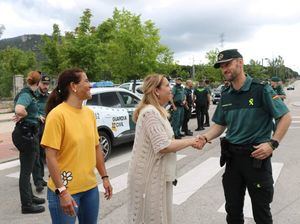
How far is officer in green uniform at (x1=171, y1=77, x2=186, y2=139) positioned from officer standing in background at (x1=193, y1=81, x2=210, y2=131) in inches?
71.8

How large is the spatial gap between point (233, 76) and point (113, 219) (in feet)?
8.45

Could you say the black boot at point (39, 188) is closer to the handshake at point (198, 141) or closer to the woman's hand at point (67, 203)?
the handshake at point (198, 141)

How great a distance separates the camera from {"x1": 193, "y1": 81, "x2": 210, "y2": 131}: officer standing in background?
44.5 ft

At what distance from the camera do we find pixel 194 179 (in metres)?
6.79

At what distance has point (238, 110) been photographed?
3516 mm

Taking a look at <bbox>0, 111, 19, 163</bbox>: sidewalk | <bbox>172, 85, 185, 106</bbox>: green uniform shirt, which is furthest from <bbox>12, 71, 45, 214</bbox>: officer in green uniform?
<bbox>172, 85, 185, 106</bbox>: green uniform shirt


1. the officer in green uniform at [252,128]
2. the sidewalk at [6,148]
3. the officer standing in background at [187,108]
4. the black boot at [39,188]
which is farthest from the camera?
the officer standing in background at [187,108]

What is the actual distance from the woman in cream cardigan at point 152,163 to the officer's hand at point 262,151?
60 centimetres

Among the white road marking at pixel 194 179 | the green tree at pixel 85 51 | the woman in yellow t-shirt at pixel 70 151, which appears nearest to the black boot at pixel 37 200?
the white road marking at pixel 194 179

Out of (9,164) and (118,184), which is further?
(9,164)

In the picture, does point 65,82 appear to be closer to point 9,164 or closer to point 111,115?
point 111,115

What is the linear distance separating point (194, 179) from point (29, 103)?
10.5 ft

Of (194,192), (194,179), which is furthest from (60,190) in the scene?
(194,179)

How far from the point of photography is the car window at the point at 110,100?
882cm
